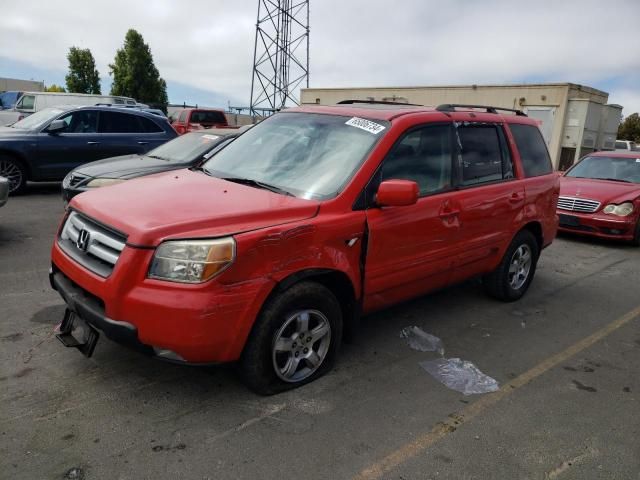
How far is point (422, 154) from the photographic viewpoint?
3.96m

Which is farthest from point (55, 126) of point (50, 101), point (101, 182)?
point (50, 101)

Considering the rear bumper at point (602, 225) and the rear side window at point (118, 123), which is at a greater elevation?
the rear side window at point (118, 123)

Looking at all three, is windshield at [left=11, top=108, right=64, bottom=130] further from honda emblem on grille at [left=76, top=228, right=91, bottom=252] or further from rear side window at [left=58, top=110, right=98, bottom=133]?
honda emblem on grille at [left=76, top=228, right=91, bottom=252]

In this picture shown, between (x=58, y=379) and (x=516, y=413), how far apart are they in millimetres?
2875

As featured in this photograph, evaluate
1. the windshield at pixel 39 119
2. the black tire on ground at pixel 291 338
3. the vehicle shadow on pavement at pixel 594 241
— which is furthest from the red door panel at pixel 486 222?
the windshield at pixel 39 119

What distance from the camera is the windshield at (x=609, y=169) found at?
361 inches

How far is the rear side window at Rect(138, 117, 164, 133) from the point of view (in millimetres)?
10527

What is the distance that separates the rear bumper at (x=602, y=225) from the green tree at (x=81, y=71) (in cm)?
3766

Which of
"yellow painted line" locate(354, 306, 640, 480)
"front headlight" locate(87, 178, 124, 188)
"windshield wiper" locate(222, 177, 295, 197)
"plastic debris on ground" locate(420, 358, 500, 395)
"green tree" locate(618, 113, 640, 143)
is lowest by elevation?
"yellow painted line" locate(354, 306, 640, 480)

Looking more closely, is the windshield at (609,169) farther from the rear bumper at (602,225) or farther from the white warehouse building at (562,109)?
the white warehouse building at (562,109)

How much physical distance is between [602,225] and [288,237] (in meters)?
7.15

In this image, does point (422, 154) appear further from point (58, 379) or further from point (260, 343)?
point (58, 379)

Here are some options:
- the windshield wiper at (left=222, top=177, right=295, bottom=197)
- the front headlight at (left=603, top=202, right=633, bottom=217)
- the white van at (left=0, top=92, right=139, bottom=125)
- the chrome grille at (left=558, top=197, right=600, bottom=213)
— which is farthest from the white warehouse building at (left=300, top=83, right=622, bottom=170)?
the windshield wiper at (left=222, top=177, right=295, bottom=197)

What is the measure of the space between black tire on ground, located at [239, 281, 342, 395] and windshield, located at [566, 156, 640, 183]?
789 centimetres
